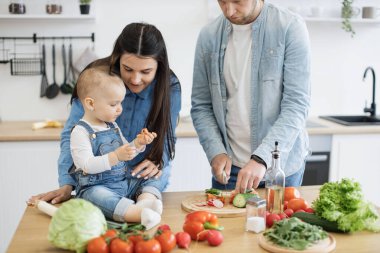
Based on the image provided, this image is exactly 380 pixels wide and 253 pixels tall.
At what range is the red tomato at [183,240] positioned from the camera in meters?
1.48

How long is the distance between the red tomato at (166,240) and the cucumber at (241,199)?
41 cm

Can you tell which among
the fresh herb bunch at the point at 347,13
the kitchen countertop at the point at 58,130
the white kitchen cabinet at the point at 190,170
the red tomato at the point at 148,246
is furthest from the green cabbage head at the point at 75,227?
the fresh herb bunch at the point at 347,13

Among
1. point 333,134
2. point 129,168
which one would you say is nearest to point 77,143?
point 129,168

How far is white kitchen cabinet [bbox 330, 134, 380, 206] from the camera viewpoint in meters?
3.47

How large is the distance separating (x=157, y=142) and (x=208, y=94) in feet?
1.29

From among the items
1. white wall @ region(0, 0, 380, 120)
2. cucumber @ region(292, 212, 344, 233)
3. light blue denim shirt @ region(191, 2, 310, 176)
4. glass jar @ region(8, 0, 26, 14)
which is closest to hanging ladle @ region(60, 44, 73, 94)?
white wall @ region(0, 0, 380, 120)

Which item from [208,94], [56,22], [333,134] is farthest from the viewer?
[56,22]

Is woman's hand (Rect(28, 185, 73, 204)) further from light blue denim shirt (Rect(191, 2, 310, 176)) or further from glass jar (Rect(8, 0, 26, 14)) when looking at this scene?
glass jar (Rect(8, 0, 26, 14))

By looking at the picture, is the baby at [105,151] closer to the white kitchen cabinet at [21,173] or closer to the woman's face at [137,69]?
the woman's face at [137,69]

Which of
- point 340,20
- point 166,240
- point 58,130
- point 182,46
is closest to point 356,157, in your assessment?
point 340,20

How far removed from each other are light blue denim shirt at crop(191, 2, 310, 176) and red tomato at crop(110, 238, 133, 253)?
671mm

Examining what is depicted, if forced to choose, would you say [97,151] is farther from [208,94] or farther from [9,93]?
[9,93]

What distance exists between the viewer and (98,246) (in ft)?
4.59

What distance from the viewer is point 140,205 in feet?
5.62
